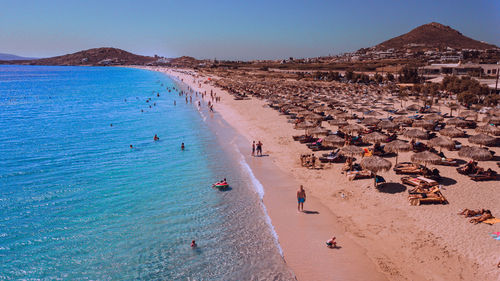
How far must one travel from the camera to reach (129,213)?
12258 mm

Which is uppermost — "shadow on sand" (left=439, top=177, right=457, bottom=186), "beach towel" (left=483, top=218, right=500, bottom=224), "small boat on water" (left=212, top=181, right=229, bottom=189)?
"shadow on sand" (left=439, top=177, right=457, bottom=186)

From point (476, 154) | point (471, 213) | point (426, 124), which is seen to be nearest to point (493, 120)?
point (426, 124)

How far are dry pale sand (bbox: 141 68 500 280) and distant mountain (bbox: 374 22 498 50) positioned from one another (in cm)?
14195

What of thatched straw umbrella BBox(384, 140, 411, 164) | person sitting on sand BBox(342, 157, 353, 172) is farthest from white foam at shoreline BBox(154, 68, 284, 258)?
thatched straw umbrella BBox(384, 140, 411, 164)

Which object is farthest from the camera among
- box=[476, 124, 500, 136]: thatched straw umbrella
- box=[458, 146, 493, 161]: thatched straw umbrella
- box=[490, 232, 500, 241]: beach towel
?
box=[476, 124, 500, 136]: thatched straw umbrella

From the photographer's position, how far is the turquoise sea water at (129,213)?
9.12 meters

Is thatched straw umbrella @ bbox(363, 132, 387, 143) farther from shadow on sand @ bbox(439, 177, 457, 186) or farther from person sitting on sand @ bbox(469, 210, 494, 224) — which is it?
person sitting on sand @ bbox(469, 210, 494, 224)

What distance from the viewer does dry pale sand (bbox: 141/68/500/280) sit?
842 cm

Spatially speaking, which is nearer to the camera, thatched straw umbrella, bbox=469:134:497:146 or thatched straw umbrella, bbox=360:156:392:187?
thatched straw umbrella, bbox=360:156:392:187

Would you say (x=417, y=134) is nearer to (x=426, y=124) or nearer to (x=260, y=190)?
(x=426, y=124)

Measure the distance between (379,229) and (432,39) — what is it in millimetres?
169830

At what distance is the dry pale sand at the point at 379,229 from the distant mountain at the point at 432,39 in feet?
466

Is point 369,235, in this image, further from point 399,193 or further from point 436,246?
point 399,193

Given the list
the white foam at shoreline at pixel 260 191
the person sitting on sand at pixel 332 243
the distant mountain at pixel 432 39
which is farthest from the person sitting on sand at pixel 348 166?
the distant mountain at pixel 432 39
